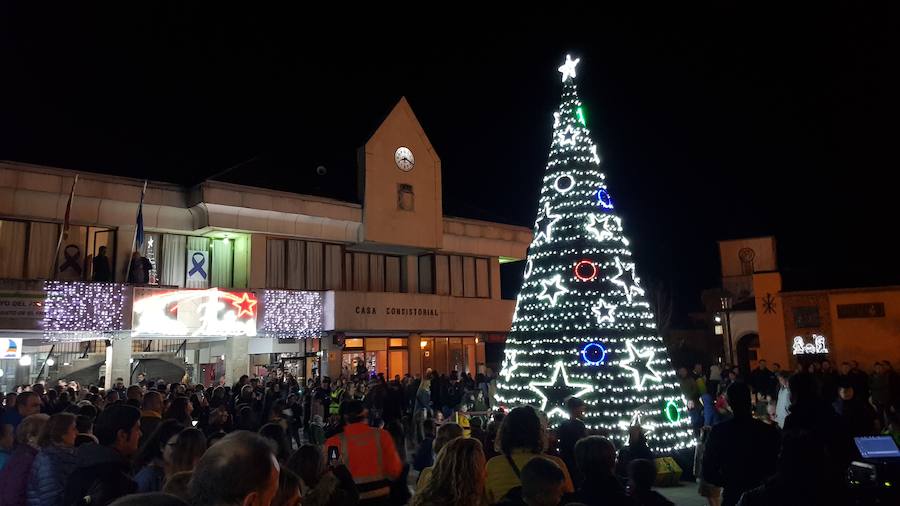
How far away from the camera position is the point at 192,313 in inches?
886

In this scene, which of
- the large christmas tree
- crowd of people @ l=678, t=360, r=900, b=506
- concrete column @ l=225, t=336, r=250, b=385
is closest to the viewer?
crowd of people @ l=678, t=360, r=900, b=506

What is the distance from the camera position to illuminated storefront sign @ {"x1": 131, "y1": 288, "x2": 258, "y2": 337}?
2183cm

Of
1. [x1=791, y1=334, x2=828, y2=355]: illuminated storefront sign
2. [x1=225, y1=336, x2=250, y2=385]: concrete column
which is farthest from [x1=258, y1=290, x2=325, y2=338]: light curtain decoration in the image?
[x1=791, y1=334, x2=828, y2=355]: illuminated storefront sign

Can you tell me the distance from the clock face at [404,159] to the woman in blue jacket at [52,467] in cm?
2461

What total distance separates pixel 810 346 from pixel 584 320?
24713mm

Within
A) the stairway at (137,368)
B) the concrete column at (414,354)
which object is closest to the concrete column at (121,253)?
the stairway at (137,368)

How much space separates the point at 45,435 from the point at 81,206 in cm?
1969

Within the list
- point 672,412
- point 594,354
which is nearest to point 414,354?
point 594,354

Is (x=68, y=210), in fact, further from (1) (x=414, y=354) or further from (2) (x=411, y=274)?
(1) (x=414, y=354)

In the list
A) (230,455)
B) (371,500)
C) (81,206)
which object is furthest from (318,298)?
(230,455)

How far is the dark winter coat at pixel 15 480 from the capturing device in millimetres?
4812

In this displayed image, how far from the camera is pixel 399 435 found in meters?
9.40

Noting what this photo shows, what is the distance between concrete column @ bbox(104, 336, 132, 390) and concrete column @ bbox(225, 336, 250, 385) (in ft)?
11.2

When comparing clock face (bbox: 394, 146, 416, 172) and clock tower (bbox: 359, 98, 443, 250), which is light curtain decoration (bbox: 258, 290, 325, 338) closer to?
clock tower (bbox: 359, 98, 443, 250)
